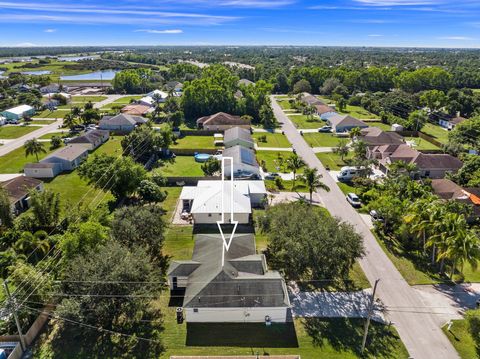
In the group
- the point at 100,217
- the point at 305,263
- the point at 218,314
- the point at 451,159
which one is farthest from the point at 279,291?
the point at 451,159

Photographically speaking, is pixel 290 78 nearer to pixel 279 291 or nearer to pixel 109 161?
pixel 109 161

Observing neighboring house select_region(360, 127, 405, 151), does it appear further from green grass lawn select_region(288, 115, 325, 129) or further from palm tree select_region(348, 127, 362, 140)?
green grass lawn select_region(288, 115, 325, 129)

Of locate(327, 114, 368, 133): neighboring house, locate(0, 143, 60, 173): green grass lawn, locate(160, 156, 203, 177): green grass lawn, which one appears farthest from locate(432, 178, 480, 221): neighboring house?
locate(0, 143, 60, 173): green grass lawn

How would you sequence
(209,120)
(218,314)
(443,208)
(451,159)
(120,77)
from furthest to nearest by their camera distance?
(120,77) < (209,120) < (451,159) < (443,208) < (218,314)

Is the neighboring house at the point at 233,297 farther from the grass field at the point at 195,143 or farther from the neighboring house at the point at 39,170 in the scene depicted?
the grass field at the point at 195,143

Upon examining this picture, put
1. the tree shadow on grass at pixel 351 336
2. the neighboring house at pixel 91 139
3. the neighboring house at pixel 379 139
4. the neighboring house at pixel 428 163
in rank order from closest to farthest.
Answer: the tree shadow on grass at pixel 351 336 → the neighboring house at pixel 428 163 → the neighboring house at pixel 379 139 → the neighboring house at pixel 91 139

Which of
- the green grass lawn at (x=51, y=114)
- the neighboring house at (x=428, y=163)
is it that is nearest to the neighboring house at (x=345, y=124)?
the neighboring house at (x=428, y=163)
